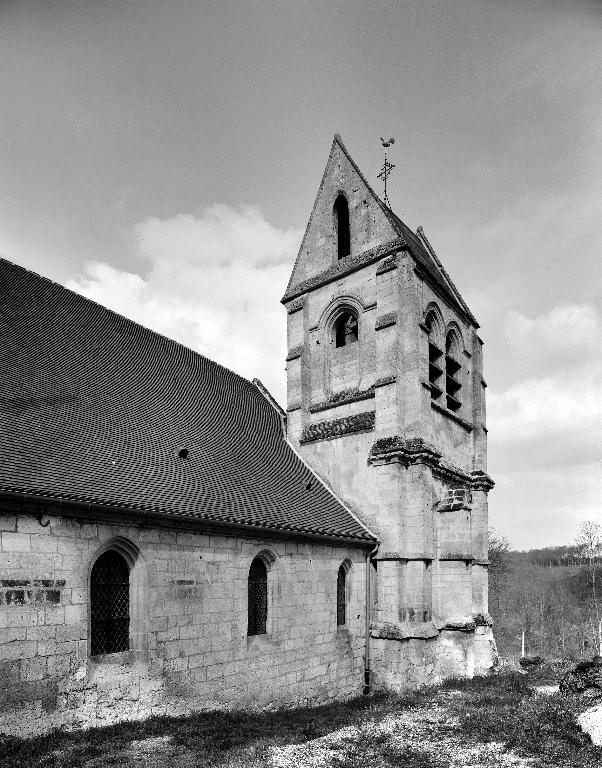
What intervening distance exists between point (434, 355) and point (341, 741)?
1190cm

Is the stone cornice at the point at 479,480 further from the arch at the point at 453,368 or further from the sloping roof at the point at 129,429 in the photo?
the sloping roof at the point at 129,429

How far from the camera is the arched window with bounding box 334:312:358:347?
17.9m

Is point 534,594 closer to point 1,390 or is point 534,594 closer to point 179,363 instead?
point 179,363

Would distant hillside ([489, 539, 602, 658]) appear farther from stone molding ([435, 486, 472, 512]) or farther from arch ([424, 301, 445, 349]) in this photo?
arch ([424, 301, 445, 349])

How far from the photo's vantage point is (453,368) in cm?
1986

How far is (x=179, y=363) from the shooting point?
53.1ft

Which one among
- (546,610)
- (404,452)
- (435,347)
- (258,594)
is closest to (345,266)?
(435,347)

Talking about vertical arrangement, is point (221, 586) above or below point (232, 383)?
below

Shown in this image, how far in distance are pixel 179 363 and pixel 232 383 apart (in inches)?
91.0

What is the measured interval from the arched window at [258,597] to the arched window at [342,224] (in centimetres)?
1063

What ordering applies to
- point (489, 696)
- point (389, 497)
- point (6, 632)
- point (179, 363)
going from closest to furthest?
point (6, 632) → point (489, 696) → point (389, 497) → point (179, 363)

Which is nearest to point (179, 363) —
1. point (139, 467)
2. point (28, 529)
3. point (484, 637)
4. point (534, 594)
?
point (139, 467)

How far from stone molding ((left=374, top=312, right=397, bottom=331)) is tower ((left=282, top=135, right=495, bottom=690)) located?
0.04 m

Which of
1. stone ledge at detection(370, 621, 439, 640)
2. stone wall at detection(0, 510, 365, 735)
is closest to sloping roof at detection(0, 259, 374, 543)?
stone wall at detection(0, 510, 365, 735)
